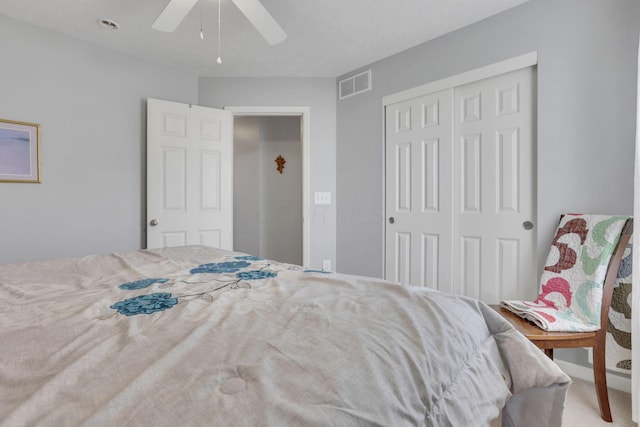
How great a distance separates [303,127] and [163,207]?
63.5 inches

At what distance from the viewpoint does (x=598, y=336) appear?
1.58 metres

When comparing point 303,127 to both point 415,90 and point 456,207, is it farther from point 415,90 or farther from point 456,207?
point 456,207

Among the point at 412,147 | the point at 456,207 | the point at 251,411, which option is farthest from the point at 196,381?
the point at 412,147

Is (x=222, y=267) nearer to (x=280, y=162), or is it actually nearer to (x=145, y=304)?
(x=145, y=304)

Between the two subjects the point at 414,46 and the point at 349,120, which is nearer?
the point at 414,46

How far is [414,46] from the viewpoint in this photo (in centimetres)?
278

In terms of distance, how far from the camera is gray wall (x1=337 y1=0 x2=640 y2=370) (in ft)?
5.84

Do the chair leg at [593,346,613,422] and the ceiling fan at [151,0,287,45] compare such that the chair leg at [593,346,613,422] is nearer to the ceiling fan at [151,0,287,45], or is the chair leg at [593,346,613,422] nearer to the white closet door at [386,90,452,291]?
the white closet door at [386,90,452,291]

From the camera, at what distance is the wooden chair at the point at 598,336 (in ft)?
4.90

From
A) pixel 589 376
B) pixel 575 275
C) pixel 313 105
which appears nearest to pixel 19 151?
pixel 313 105

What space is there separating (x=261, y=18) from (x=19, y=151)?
206 cm

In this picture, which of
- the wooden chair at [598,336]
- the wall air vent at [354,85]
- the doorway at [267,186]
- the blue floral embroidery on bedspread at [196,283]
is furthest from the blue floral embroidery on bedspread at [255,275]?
the doorway at [267,186]

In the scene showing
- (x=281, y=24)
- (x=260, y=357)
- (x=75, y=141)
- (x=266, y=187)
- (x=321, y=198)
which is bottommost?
(x=260, y=357)

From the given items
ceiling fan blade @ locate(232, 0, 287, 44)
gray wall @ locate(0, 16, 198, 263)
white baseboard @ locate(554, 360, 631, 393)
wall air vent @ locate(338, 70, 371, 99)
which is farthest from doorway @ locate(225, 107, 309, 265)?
white baseboard @ locate(554, 360, 631, 393)
